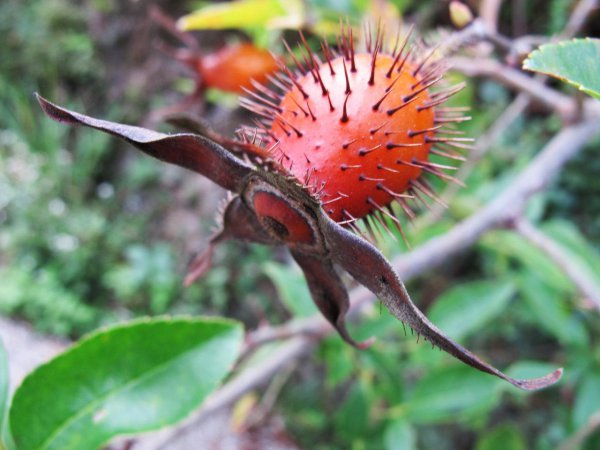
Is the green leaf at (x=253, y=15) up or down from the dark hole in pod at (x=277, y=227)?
up

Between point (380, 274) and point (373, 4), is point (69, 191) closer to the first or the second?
point (373, 4)

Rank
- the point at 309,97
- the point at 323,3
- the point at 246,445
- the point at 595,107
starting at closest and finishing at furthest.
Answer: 1. the point at 309,97
2. the point at 595,107
3. the point at 323,3
4. the point at 246,445

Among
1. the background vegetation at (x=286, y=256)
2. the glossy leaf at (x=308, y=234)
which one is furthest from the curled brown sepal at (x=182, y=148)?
the background vegetation at (x=286, y=256)

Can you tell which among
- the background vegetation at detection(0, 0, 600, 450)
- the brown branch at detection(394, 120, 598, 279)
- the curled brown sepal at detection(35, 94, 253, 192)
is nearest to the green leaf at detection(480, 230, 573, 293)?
the background vegetation at detection(0, 0, 600, 450)

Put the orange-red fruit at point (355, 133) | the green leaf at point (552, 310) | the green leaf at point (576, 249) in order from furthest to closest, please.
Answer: the green leaf at point (552, 310) → the green leaf at point (576, 249) → the orange-red fruit at point (355, 133)

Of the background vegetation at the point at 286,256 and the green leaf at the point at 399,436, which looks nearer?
the green leaf at the point at 399,436

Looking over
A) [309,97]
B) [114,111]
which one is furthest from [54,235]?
[309,97]

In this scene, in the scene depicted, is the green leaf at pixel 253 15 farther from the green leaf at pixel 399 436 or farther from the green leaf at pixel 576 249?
the green leaf at pixel 399 436
